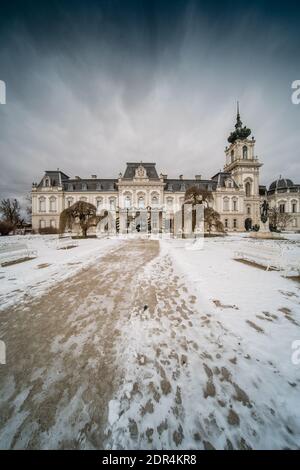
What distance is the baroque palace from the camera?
119 feet

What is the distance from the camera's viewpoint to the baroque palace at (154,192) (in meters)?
36.4

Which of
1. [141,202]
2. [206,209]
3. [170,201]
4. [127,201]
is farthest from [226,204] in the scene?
[127,201]

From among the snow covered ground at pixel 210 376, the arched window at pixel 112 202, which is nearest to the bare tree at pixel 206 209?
the snow covered ground at pixel 210 376

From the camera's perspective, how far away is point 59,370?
6.89ft

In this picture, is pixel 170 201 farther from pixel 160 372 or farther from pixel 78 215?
pixel 160 372

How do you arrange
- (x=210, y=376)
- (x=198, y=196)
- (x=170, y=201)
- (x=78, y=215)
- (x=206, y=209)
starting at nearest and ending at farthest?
(x=210, y=376), (x=206, y=209), (x=78, y=215), (x=198, y=196), (x=170, y=201)

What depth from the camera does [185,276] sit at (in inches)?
220

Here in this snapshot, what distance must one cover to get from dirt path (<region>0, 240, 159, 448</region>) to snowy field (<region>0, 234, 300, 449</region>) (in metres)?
0.01

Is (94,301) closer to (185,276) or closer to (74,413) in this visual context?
(74,413)

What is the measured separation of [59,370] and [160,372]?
49.6 inches
